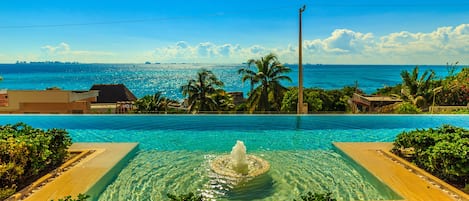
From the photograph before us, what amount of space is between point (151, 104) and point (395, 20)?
22616 millimetres

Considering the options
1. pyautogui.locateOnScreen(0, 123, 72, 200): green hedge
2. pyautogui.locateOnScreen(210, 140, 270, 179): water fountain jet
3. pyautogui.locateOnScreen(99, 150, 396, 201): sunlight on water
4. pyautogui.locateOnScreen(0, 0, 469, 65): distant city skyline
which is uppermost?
pyautogui.locateOnScreen(0, 0, 469, 65): distant city skyline

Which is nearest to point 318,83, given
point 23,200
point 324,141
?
point 324,141

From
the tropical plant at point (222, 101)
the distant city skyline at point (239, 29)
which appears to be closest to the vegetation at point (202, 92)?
the tropical plant at point (222, 101)

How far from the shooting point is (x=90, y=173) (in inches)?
214

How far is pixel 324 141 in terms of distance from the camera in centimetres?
859

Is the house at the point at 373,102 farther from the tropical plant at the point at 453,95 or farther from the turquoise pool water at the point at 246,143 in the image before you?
the turquoise pool water at the point at 246,143

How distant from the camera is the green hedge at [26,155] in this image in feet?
15.3

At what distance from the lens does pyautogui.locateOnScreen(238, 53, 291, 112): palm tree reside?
704 inches

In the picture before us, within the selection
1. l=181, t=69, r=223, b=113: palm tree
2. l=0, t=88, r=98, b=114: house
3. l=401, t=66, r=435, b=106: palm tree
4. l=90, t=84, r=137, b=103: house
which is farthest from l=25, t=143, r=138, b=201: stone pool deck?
l=90, t=84, r=137, b=103: house

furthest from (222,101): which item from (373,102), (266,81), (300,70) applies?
(373,102)

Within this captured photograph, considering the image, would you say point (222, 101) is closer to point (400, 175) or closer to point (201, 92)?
point (201, 92)

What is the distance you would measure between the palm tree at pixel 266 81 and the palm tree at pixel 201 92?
185 cm

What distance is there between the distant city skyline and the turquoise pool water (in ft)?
12.2

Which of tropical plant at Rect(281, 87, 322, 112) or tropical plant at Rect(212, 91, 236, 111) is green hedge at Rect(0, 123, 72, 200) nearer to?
tropical plant at Rect(281, 87, 322, 112)
